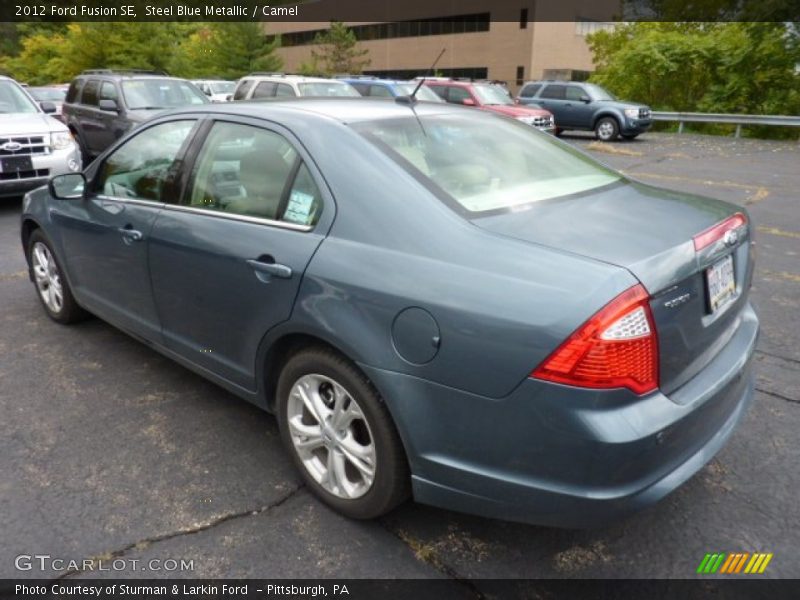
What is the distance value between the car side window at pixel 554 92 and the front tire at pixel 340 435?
1943 centimetres

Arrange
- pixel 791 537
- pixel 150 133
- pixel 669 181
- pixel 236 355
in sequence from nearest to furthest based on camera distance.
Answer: pixel 791 537 → pixel 236 355 → pixel 150 133 → pixel 669 181

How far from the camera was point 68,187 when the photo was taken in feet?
13.3

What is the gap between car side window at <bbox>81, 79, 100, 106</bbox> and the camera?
11852mm

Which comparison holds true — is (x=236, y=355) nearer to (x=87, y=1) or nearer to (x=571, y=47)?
(x=571, y=47)

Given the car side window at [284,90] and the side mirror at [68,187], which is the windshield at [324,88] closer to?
the car side window at [284,90]

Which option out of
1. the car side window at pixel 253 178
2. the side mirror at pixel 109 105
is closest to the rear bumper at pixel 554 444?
the car side window at pixel 253 178

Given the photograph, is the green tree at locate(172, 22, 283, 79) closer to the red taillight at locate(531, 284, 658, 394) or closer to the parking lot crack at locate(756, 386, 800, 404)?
the parking lot crack at locate(756, 386, 800, 404)

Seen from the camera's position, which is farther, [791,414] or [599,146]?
[599,146]

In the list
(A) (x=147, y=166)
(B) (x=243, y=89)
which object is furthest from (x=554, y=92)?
(A) (x=147, y=166)

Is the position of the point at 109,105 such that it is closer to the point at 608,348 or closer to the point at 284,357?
the point at 284,357

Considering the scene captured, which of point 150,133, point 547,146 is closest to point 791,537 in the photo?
point 547,146

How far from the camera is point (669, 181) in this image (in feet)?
37.5

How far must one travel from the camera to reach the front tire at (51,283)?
4.47 metres

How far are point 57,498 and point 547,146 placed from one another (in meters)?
2.81
